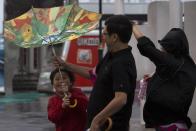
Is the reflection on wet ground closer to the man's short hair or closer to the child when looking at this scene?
the child

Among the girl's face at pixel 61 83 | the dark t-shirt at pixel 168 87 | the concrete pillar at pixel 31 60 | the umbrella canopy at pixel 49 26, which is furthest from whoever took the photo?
the concrete pillar at pixel 31 60

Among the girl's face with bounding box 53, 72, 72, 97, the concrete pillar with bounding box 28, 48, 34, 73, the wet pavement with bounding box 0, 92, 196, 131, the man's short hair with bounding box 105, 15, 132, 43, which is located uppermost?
the man's short hair with bounding box 105, 15, 132, 43

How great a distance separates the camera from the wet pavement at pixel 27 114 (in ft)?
39.8

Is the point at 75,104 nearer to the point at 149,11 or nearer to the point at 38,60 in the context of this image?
the point at 149,11

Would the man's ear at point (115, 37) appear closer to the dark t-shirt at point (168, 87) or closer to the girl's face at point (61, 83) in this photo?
the dark t-shirt at point (168, 87)

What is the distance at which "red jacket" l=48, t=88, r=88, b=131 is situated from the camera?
16.6 ft

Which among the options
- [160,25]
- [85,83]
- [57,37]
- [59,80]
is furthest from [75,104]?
[85,83]

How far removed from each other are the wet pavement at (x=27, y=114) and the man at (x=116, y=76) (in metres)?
5.63

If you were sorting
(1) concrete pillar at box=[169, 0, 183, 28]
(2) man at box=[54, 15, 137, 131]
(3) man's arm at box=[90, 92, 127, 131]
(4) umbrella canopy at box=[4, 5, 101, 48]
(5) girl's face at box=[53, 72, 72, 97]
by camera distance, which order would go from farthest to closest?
(1) concrete pillar at box=[169, 0, 183, 28], (5) girl's face at box=[53, 72, 72, 97], (4) umbrella canopy at box=[4, 5, 101, 48], (2) man at box=[54, 15, 137, 131], (3) man's arm at box=[90, 92, 127, 131]

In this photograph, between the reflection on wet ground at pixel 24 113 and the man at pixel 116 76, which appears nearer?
the man at pixel 116 76

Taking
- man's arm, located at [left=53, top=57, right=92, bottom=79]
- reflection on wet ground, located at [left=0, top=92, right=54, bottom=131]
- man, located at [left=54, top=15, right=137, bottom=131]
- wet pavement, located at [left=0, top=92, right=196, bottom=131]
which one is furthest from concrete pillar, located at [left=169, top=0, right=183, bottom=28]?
man, located at [left=54, top=15, right=137, bottom=131]

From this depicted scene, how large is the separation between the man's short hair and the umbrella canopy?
28.1 inches

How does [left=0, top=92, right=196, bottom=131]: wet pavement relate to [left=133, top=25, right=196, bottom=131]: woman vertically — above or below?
below

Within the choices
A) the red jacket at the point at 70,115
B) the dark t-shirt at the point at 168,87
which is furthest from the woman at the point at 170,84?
the red jacket at the point at 70,115
